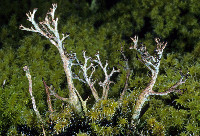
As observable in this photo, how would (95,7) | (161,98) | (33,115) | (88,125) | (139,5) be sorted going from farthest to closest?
(95,7) < (139,5) < (161,98) < (33,115) < (88,125)

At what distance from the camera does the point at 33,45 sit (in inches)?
123

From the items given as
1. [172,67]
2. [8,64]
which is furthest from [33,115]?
[172,67]

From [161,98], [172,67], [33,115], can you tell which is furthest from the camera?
[172,67]

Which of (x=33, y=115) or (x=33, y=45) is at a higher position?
(x=33, y=45)

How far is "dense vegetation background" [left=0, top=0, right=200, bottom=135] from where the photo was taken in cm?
231

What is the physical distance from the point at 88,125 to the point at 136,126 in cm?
43

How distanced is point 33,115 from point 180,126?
140 centimetres

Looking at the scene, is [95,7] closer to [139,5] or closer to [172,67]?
[139,5]

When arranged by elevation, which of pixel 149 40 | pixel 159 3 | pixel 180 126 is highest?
pixel 159 3

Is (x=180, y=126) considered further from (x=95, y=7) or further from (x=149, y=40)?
(x=95, y=7)

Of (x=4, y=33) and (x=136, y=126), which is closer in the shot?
(x=136, y=126)

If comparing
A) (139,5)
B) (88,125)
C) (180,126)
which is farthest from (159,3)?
(88,125)

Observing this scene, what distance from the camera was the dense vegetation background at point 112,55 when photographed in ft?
7.58

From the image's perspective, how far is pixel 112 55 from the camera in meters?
3.13
